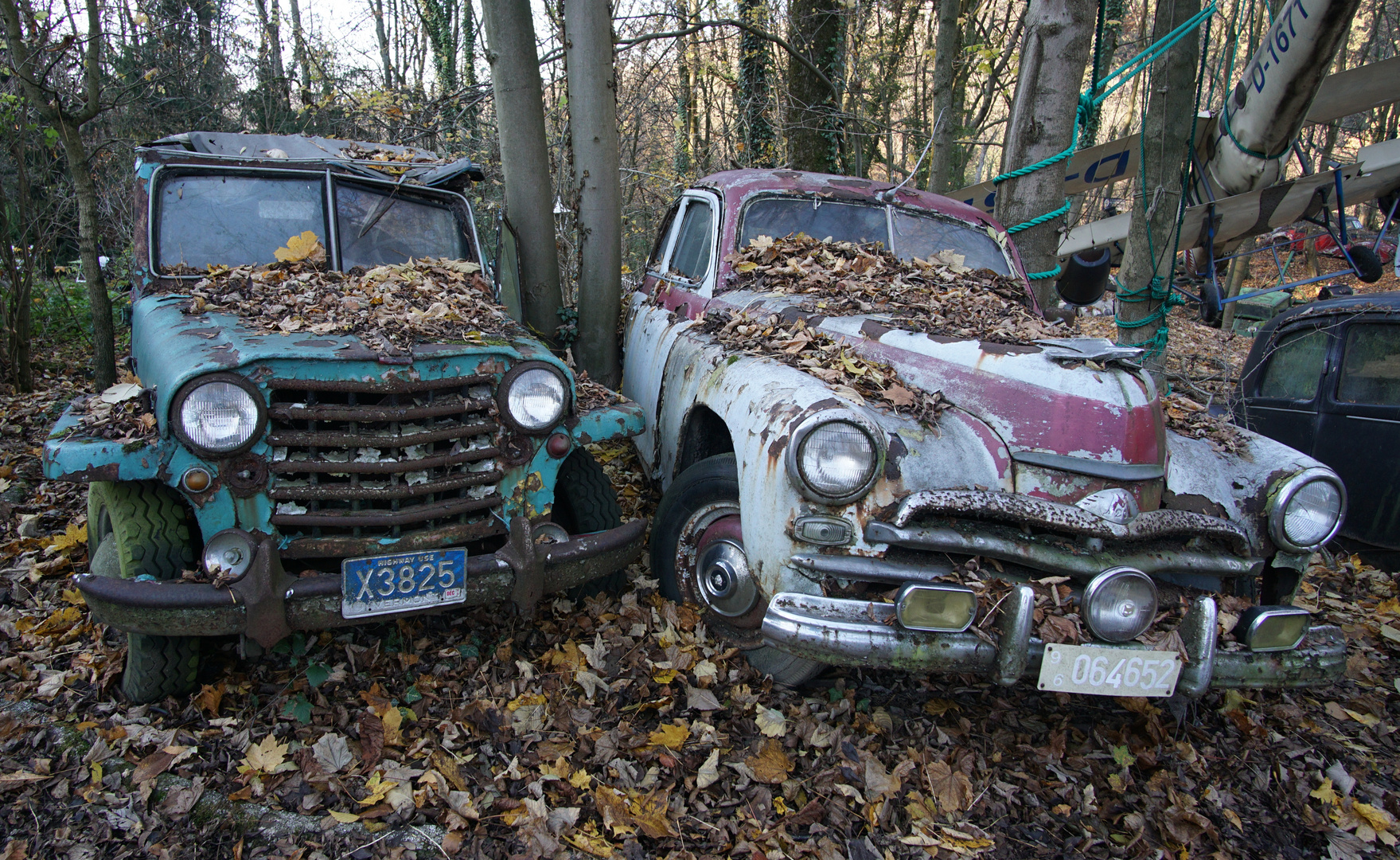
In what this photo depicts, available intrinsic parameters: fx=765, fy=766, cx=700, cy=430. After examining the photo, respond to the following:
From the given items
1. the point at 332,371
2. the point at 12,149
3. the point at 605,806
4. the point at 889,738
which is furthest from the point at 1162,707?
the point at 12,149

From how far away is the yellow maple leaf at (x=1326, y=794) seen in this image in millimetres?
2656

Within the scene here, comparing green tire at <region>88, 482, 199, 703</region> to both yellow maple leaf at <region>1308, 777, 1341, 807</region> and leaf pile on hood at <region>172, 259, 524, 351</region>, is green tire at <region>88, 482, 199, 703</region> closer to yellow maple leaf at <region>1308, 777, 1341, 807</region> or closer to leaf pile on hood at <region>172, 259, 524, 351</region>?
leaf pile on hood at <region>172, 259, 524, 351</region>

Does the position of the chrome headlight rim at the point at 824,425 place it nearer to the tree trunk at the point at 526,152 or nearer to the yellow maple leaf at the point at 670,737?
the yellow maple leaf at the point at 670,737

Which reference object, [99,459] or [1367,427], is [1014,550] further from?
[1367,427]

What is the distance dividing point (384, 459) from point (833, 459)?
1.56 metres

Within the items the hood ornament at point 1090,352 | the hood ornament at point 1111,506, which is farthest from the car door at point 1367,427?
the hood ornament at point 1111,506

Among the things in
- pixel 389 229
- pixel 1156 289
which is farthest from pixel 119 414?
pixel 1156 289

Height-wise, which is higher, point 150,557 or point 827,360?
point 827,360

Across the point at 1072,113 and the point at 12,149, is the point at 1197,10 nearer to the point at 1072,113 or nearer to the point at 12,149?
the point at 1072,113

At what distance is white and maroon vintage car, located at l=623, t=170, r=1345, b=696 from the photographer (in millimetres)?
2287

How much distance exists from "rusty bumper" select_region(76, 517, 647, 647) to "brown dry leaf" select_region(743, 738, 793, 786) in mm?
946

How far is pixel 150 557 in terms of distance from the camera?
2.56m

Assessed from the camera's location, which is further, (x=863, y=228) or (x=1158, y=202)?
(x=1158, y=202)

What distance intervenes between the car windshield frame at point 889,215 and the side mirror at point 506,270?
4.75ft
